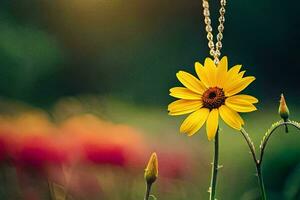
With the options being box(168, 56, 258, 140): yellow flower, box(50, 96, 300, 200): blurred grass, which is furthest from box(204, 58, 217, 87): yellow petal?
box(50, 96, 300, 200): blurred grass

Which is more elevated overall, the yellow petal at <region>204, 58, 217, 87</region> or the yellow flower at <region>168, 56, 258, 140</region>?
the yellow petal at <region>204, 58, 217, 87</region>

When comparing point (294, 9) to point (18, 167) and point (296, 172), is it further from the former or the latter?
point (18, 167)

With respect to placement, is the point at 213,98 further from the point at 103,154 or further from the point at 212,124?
the point at 103,154

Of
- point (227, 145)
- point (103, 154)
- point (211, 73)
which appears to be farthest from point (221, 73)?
point (227, 145)

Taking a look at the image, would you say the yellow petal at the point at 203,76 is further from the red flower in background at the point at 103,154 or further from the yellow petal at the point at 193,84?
the red flower in background at the point at 103,154

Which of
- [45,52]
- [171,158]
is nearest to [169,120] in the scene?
[171,158]

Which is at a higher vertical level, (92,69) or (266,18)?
(266,18)

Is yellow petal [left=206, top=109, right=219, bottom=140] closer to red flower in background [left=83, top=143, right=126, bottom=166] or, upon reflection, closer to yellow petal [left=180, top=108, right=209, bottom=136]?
yellow petal [left=180, top=108, right=209, bottom=136]
